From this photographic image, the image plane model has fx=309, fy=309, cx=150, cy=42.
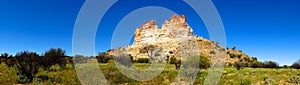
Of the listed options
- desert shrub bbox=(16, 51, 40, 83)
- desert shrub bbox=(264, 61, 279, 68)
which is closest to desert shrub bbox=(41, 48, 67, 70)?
desert shrub bbox=(16, 51, 40, 83)

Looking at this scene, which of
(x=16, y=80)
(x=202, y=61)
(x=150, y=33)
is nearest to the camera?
(x=16, y=80)

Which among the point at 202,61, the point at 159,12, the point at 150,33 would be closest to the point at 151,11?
the point at 159,12

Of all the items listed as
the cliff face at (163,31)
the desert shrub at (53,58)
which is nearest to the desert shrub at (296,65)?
the desert shrub at (53,58)

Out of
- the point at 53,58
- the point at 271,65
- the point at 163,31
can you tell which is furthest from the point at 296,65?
the point at 163,31

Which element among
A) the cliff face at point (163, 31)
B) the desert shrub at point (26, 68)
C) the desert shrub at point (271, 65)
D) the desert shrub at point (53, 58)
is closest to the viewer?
the desert shrub at point (26, 68)

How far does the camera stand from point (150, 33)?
124500 millimetres

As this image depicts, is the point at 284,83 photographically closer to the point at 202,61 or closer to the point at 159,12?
the point at 159,12

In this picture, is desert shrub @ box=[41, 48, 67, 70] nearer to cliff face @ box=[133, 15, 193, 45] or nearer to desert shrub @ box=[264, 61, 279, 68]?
desert shrub @ box=[264, 61, 279, 68]

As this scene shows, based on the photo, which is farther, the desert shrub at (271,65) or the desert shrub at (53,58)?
the desert shrub at (271,65)

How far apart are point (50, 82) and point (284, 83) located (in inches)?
593

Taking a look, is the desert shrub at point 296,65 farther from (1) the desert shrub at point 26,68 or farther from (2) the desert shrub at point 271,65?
(1) the desert shrub at point 26,68

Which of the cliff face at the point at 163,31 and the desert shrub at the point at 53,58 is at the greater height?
the cliff face at the point at 163,31

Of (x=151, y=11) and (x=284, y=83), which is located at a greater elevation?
(x=151, y=11)

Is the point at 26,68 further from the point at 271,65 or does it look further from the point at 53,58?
the point at 271,65
